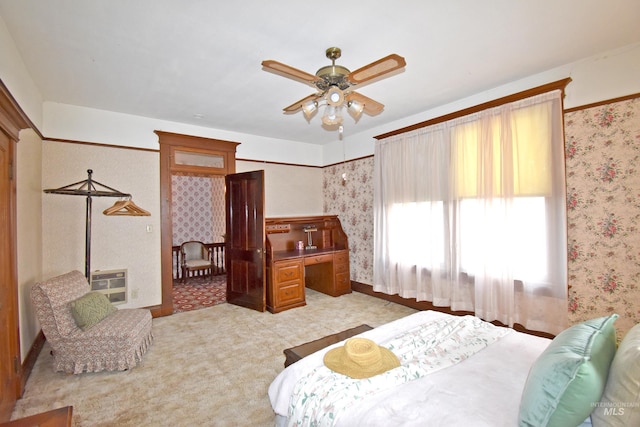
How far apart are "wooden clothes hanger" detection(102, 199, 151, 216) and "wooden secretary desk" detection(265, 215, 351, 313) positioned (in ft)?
5.40

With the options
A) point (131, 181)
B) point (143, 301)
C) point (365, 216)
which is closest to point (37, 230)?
point (131, 181)

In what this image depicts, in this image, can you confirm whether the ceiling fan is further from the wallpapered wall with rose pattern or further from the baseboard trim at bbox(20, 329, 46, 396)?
the baseboard trim at bbox(20, 329, 46, 396)

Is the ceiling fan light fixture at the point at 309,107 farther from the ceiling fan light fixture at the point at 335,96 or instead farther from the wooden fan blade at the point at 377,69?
the wooden fan blade at the point at 377,69

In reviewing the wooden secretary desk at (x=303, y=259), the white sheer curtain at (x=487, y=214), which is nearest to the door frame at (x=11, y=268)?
the wooden secretary desk at (x=303, y=259)

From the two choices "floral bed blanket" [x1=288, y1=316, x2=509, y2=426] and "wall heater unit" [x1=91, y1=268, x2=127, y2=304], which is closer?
"floral bed blanket" [x1=288, y1=316, x2=509, y2=426]

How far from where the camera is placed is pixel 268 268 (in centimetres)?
416

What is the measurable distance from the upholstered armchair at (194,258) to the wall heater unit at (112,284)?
6.76 ft

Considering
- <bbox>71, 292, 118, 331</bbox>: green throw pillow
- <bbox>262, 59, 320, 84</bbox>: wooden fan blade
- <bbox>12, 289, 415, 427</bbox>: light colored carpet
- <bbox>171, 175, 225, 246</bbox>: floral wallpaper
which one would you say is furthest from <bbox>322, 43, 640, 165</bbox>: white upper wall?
<bbox>171, 175, 225, 246</bbox>: floral wallpaper

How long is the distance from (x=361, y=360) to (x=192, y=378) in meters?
1.70

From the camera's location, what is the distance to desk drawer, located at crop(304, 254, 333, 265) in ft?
14.6

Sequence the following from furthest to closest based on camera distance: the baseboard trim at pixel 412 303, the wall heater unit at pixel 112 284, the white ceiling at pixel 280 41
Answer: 1. the wall heater unit at pixel 112 284
2. the baseboard trim at pixel 412 303
3. the white ceiling at pixel 280 41

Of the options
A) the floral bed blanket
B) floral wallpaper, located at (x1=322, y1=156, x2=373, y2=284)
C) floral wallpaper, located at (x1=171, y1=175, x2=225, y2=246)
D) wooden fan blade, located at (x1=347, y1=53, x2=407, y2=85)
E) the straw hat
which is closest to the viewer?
→ the floral bed blanket

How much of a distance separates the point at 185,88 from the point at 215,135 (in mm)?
1447

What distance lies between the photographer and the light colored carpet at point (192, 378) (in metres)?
2.01
